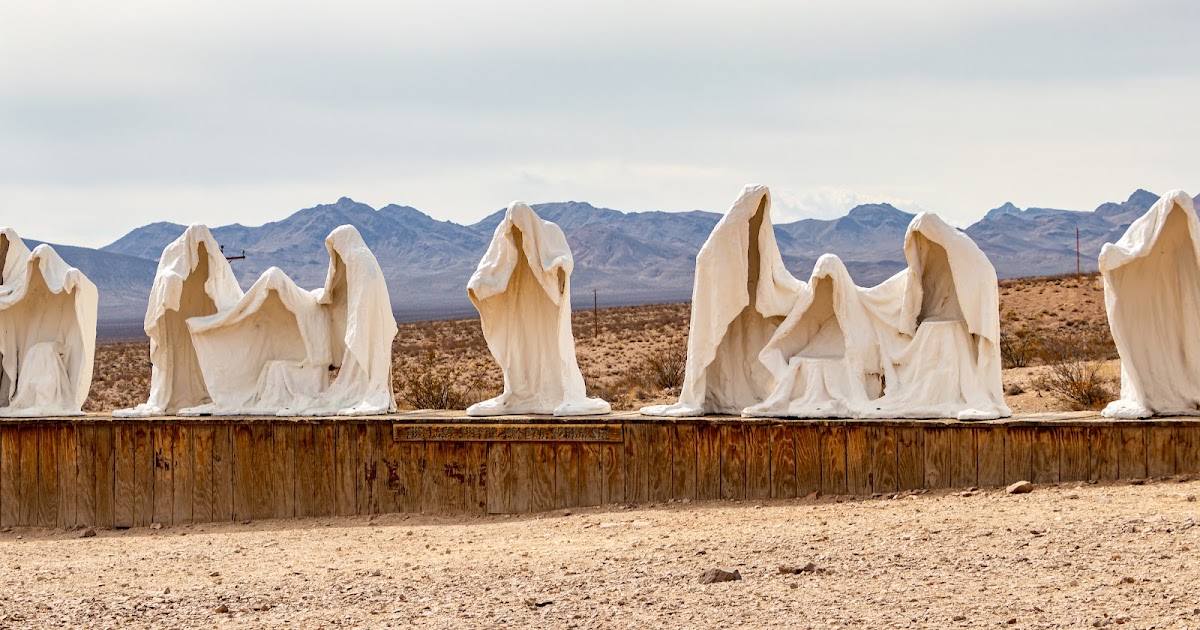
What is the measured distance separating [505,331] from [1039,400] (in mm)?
7384

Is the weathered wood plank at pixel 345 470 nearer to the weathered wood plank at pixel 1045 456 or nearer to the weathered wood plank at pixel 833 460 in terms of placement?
the weathered wood plank at pixel 833 460

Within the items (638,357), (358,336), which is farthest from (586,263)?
(358,336)

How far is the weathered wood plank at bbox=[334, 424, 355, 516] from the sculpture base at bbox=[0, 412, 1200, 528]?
0.01m

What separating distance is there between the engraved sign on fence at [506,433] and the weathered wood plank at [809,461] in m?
1.60

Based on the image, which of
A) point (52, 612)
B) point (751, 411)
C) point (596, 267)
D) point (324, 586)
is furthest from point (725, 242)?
point (596, 267)

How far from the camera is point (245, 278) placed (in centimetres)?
14512

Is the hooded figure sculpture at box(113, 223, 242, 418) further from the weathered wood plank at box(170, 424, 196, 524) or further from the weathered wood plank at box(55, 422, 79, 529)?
the weathered wood plank at box(170, 424, 196, 524)

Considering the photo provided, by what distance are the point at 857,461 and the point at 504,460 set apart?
10.4ft

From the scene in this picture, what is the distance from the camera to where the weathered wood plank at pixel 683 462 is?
12.8 m

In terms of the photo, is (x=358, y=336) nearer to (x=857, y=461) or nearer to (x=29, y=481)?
(x=29, y=481)

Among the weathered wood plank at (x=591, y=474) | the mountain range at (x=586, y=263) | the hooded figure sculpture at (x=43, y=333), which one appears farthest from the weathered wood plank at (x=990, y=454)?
the mountain range at (x=586, y=263)

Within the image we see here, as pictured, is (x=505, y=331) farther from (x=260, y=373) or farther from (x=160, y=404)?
(x=160, y=404)

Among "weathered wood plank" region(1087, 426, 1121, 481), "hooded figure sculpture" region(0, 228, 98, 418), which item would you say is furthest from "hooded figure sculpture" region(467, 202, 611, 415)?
"weathered wood plank" region(1087, 426, 1121, 481)

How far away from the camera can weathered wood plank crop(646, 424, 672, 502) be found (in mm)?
12859
